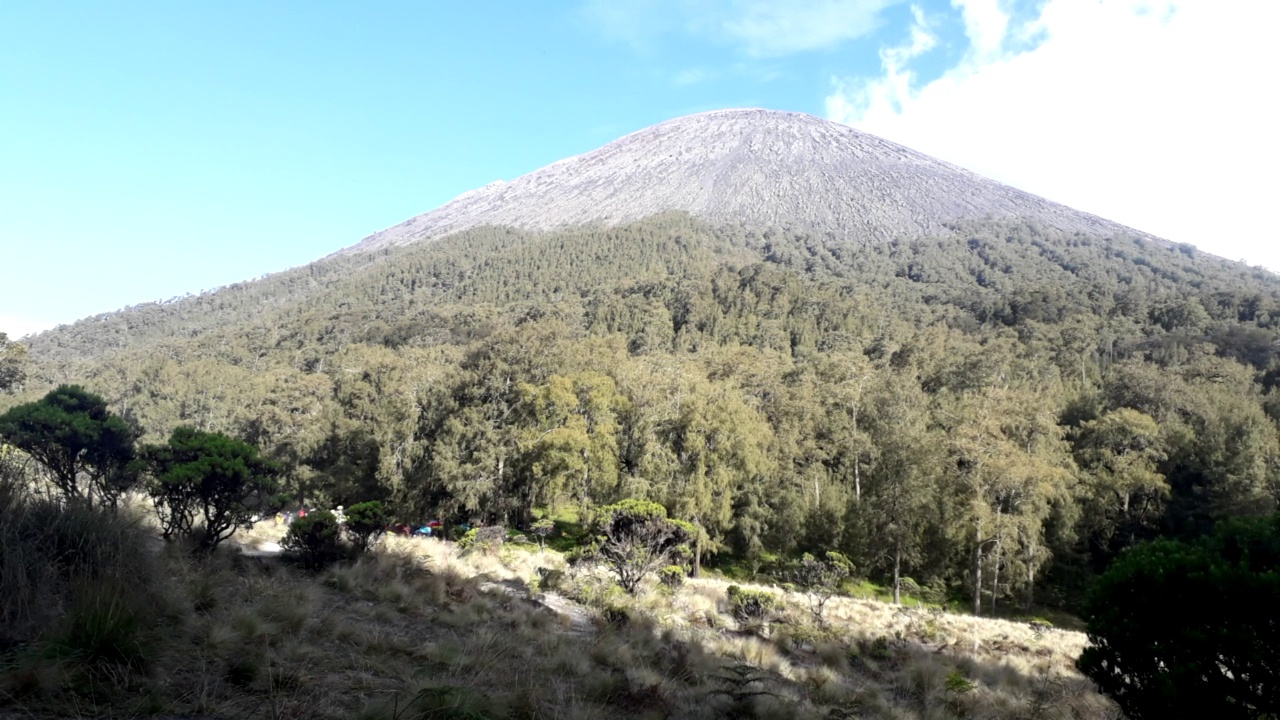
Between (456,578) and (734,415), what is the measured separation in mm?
14966

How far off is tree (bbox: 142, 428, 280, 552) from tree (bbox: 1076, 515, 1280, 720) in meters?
9.37

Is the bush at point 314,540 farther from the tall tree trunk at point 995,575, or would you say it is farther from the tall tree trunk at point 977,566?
the tall tree trunk at point 995,575

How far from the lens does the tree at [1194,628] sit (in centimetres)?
385

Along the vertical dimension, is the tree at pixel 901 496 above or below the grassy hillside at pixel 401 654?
below

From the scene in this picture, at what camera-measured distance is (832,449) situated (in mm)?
30328

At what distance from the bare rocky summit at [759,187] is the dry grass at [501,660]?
112609 mm

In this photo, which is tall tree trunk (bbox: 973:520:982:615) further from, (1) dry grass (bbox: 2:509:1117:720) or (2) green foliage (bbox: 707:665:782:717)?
(2) green foliage (bbox: 707:665:782:717)

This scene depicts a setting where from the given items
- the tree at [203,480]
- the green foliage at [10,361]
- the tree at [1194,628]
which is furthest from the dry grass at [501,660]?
the green foliage at [10,361]

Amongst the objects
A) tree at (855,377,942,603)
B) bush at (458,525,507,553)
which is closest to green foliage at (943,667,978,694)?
bush at (458,525,507,553)

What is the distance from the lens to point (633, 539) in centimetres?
1171

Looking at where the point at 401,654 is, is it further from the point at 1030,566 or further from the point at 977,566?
the point at 1030,566

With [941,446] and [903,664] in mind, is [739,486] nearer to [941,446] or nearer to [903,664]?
[941,446]

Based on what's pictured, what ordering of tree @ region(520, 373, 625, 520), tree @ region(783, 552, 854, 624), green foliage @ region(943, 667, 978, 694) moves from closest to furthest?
green foliage @ region(943, 667, 978, 694), tree @ region(783, 552, 854, 624), tree @ region(520, 373, 625, 520)

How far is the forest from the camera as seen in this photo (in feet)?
73.8
